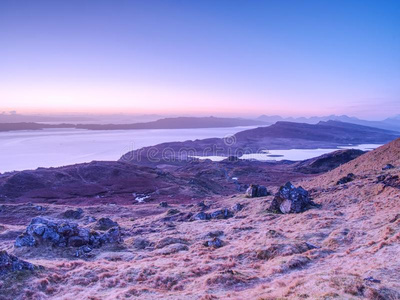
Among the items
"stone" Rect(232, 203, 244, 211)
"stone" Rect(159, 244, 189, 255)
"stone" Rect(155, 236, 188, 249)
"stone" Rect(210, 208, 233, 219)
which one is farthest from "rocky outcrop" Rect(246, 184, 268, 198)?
"stone" Rect(159, 244, 189, 255)

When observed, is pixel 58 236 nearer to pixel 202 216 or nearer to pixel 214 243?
pixel 214 243

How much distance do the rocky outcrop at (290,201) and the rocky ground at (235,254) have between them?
91mm

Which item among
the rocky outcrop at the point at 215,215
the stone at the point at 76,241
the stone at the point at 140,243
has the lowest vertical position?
the rocky outcrop at the point at 215,215

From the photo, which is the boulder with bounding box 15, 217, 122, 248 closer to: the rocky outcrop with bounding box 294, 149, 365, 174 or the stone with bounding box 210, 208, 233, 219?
the stone with bounding box 210, 208, 233, 219

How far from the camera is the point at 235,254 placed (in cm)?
1566

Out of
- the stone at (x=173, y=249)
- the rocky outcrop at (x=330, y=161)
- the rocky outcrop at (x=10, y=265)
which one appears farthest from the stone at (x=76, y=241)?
the rocky outcrop at (x=330, y=161)

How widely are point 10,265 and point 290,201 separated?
20730 millimetres

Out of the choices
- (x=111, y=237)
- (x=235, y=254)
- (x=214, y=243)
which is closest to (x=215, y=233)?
(x=214, y=243)

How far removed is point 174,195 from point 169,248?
3467 cm

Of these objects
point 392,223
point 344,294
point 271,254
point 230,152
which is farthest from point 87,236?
point 230,152

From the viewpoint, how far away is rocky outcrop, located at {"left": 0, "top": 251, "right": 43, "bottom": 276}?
12547mm

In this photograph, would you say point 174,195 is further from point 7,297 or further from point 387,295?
point 387,295

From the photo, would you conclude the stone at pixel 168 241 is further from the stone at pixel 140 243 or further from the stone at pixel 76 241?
the stone at pixel 76 241

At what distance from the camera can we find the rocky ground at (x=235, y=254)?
34.5 feet
